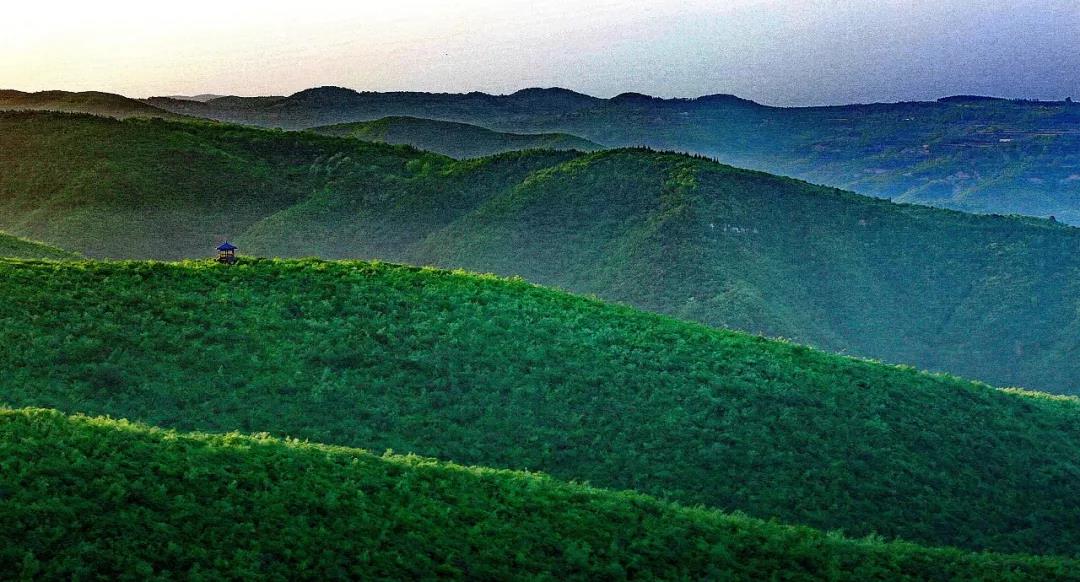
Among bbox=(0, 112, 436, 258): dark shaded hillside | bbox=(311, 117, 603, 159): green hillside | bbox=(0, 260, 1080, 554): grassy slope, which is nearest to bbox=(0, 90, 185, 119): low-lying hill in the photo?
bbox=(311, 117, 603, 159): green hillside

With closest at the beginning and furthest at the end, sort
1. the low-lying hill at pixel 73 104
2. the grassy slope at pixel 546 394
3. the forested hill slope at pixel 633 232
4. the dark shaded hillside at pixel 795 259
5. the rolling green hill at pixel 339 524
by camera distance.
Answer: the rolling green hill at pixel 339 524, the grassy slope at pixel 546 394, the dark shaded hillside at pixel 795 259, the forested hill slope at pixel 633 232, the low-lying hill at pixel 73 104

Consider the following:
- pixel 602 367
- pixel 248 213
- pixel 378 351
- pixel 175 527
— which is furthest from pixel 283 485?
pixel 248 213

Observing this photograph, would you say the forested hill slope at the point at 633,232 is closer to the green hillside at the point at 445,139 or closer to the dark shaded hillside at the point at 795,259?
the dark shaded hillside at the point at 795,259

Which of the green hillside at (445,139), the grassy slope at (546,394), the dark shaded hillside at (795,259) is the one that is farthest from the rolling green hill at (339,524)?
the green hillside at (445,139)

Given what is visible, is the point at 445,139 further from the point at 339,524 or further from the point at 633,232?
the point at 339,524

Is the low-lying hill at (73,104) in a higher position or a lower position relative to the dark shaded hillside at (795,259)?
higher

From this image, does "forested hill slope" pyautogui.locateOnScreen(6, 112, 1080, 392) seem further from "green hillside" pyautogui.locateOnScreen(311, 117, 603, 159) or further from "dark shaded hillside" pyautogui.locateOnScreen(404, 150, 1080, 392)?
"green hillside" pyautogui.locateOnScreen(311, 117, 603, 159)
